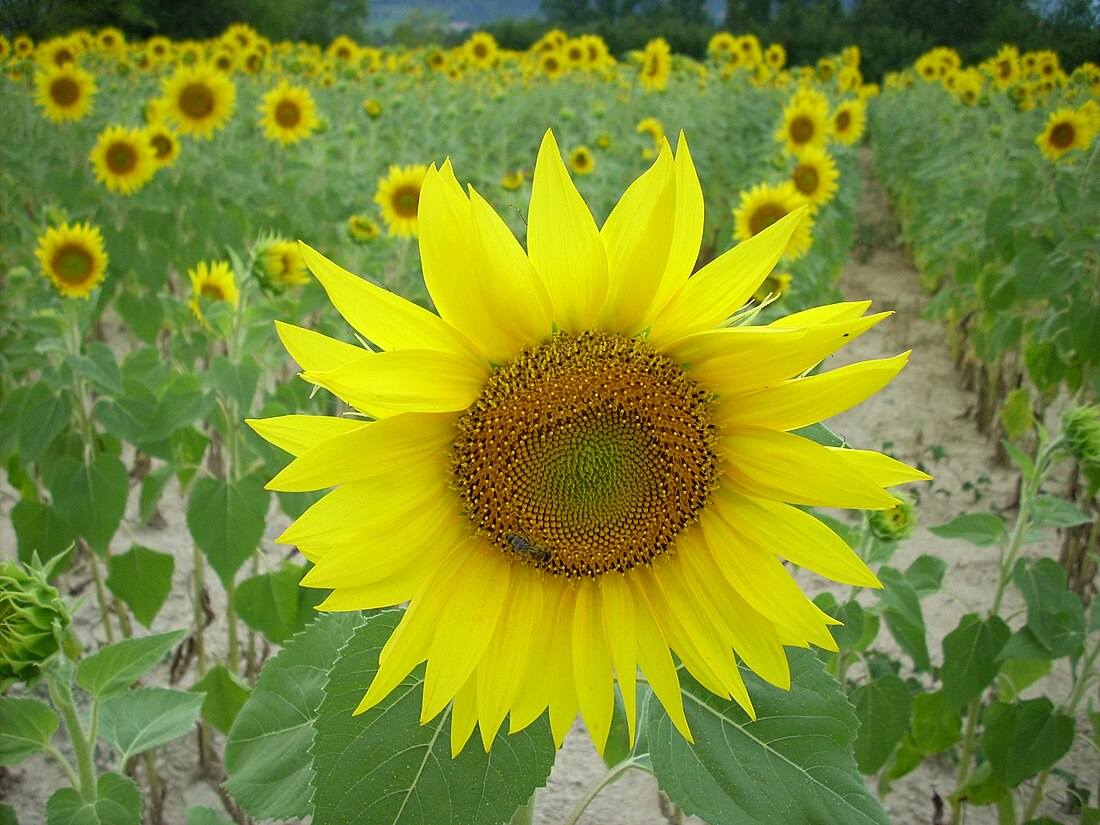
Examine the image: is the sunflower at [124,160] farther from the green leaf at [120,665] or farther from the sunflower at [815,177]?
the green leaf at [120,665]

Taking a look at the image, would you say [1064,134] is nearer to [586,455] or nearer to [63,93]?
[586,455]

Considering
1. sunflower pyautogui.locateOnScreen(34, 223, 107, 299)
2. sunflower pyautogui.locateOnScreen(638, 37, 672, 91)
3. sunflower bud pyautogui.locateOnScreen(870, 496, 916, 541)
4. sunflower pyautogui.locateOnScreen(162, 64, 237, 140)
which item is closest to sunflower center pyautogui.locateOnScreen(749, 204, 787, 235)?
sunflower bud pyautogui.locateOnScreen(870, 496, 916, 541)

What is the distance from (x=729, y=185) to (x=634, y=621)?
22.2ft

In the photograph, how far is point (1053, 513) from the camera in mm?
1741

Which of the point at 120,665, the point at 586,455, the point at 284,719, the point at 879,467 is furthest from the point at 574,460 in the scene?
the point at 120,665

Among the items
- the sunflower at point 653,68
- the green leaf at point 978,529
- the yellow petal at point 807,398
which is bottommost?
the green leaf at point 978,529

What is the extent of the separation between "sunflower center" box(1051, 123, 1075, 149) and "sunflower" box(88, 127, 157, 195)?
3993 millimetres

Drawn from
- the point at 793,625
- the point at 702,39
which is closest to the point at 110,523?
the point at 793,625

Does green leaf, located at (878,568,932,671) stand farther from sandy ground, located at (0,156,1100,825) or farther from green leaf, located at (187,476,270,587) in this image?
green leaf, located at (187,476,270,587)

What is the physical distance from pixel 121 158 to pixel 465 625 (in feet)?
13.3

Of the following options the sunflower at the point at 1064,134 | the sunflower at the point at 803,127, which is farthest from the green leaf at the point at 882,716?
the sunflower at the point at 803,127

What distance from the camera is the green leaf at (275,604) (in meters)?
1.79

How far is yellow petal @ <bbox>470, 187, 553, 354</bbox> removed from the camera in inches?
29.0

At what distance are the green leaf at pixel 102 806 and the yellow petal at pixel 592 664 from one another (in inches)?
32.0
